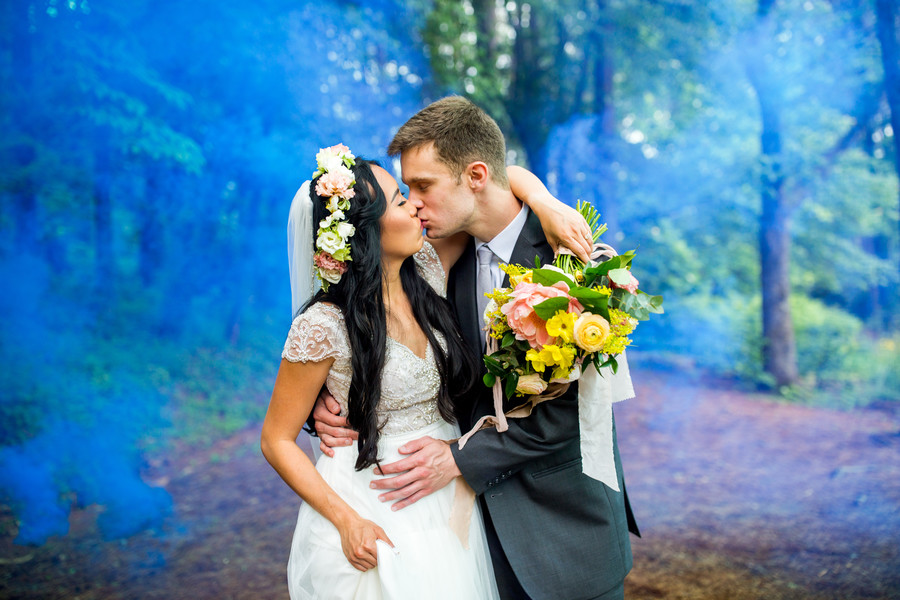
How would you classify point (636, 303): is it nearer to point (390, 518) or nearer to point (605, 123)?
point (390, 518)

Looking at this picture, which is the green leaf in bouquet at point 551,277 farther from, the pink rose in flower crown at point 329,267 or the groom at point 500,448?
the pink rose in flower crown at point 329,267

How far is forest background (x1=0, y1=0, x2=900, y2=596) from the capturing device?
522cm

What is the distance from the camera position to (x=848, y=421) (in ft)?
21.9

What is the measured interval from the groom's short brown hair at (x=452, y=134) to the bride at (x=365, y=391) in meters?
0.19

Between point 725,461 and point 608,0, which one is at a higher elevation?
point 608,0

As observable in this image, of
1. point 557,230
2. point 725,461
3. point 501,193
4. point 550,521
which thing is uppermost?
point 501,193

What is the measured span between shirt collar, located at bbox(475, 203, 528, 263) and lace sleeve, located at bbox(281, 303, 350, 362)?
67 cm

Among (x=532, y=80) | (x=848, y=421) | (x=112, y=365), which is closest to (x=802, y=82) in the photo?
(x=532, y=80)

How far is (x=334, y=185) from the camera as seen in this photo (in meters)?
1.94

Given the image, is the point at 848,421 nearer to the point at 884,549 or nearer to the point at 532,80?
the point at 884,549

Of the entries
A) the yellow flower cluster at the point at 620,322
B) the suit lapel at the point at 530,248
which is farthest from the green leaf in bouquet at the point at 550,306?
the suit lapel at the point at 530,248

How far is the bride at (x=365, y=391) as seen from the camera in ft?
6.08

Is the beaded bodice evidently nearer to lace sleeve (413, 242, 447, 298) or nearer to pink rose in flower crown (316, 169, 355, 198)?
lace sleeve (413, 242, 447, 298)

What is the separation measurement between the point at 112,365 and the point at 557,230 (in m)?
5.06
